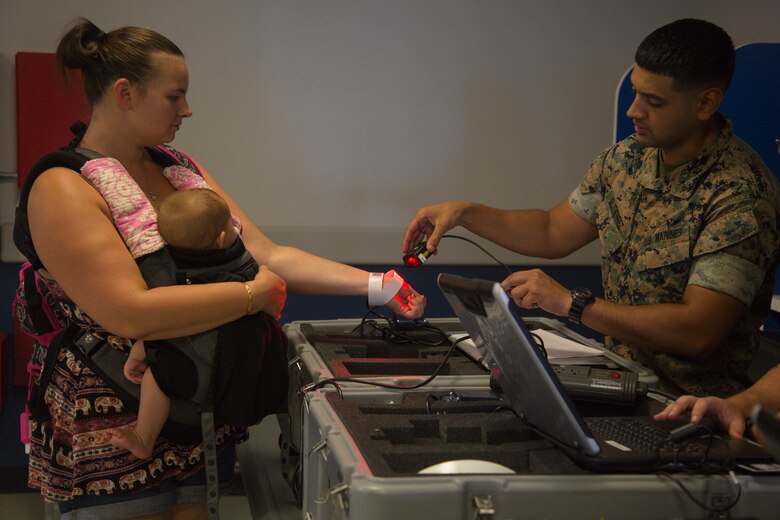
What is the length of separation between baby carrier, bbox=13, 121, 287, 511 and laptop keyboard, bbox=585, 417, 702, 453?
0.69 meters

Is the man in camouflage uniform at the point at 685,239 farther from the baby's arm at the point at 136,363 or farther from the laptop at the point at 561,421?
the baby's arm at the point at 136,363

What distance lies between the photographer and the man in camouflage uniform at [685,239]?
196 centimetres

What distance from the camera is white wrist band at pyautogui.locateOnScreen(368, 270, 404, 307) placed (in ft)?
7.19

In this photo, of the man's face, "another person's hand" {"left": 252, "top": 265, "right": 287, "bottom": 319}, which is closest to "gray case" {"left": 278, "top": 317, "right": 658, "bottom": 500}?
"another person's hand" {"left": 252, "top": 265, "right": 287, "bottom": 319}

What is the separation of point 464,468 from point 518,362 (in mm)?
181

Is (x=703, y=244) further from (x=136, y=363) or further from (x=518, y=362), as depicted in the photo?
(x=136, y=363)

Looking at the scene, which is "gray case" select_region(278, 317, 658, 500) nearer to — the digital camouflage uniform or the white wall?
the digital camouflage uniform

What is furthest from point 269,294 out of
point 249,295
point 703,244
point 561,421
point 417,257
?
point 703,244

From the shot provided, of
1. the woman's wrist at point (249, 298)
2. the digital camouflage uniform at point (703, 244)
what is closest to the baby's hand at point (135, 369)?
the woman's wrist at point (249, 298)

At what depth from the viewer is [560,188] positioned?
395 cm

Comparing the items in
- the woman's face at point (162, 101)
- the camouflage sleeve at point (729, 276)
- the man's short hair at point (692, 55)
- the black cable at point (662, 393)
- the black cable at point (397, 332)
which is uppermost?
the man's short hair at point (692, 55)

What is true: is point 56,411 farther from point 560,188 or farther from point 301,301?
point 560,188

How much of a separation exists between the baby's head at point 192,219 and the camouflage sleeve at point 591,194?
1.11 m

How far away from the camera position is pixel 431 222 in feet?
7.98
